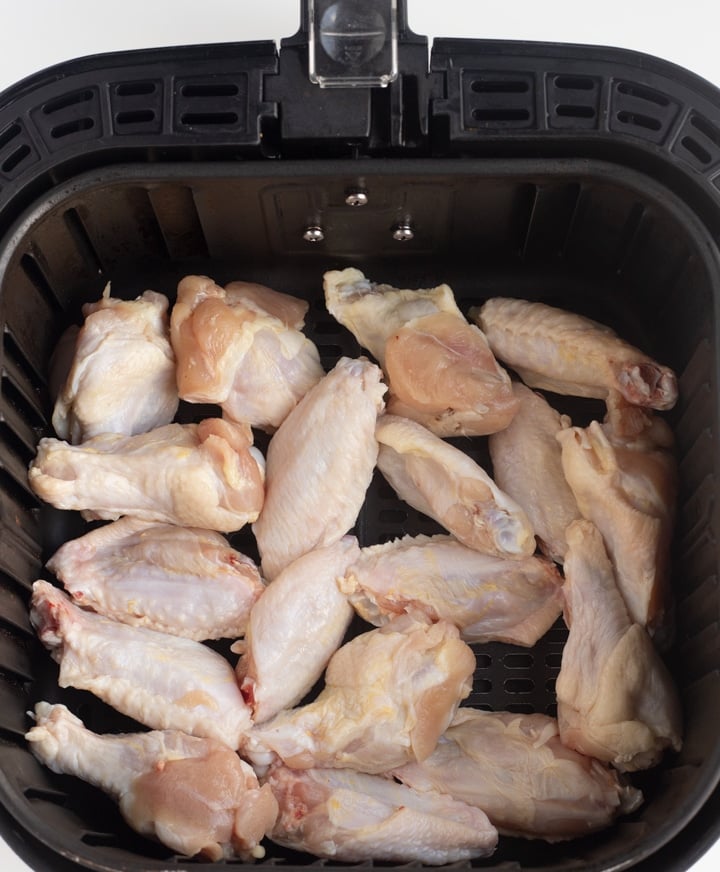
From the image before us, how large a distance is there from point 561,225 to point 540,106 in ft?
0.74

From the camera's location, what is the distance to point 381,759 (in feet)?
4.48

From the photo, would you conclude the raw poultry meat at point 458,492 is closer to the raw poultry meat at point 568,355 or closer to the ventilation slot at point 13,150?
the raw poultry meat at point 568,355

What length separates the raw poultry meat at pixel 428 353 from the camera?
1416 mm

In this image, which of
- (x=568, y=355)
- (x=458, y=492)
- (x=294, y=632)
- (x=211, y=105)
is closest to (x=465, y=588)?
(x=458, y=492)

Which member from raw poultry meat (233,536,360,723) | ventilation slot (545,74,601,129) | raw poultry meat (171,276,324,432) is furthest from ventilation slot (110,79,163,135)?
raw poultry meat (233,536,360,723)

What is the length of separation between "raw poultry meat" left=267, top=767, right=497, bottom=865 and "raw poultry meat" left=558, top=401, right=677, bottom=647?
36 cm

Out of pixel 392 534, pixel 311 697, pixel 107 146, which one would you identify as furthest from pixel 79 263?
pixel 311 697

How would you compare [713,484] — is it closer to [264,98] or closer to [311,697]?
[311,697]

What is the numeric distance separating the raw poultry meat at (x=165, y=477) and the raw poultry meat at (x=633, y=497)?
45cm

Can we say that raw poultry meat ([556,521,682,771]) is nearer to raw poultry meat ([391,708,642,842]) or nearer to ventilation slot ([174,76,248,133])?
raw poultry meat ([391,708,642,842])

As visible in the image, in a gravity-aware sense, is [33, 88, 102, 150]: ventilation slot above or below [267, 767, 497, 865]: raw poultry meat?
above

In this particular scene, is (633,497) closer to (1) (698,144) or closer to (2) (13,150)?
(1) (698,144)

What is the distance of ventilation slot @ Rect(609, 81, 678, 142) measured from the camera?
1.30 metres

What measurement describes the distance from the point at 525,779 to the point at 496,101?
0.89m
